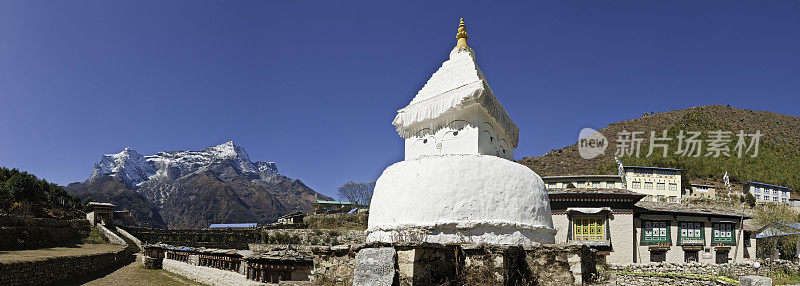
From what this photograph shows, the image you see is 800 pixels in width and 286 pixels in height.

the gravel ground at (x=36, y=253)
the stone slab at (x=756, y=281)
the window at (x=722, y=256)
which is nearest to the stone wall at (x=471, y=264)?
the stone slab at (x=756, y=281)

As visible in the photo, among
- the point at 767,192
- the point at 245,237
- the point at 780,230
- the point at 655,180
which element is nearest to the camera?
the point at 780,230

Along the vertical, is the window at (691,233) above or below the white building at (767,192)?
below

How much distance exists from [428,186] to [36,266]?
18.9 meters

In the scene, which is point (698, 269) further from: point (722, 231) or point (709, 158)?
point (709, 158)

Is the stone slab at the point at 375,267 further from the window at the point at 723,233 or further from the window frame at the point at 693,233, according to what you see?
the window at the point at 723,233

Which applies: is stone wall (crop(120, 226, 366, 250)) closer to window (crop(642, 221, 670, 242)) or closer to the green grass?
the green grass

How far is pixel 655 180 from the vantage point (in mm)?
50094

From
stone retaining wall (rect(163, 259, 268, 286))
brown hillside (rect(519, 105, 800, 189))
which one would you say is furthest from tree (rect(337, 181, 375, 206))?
stone retaining wall (rect(163, 259, 268, 286))

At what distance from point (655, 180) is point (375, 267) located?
53.3m

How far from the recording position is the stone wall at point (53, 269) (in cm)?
Result: 1619

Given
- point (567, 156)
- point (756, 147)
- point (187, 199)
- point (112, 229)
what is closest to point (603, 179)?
point (567, 156)

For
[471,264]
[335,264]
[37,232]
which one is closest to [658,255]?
[471,264]

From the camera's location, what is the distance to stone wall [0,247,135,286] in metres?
16.2

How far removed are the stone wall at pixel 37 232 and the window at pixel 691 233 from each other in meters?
44.4
